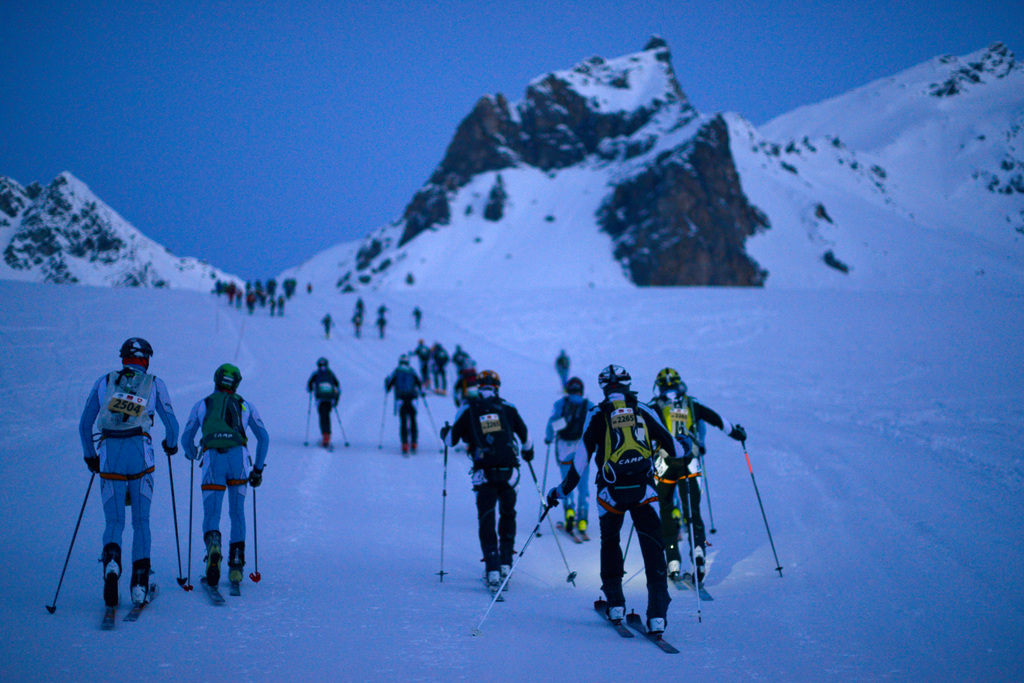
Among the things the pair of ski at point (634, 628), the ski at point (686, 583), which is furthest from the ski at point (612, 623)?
the ski at point (686, 583)

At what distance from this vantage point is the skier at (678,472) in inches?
229

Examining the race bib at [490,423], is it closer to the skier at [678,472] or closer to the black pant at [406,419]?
the skier at [678,472]

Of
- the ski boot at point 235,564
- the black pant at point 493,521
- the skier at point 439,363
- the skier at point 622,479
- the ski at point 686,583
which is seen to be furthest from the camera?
the skier at point 439,363

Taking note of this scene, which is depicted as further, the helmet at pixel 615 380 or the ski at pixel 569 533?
the ski at pixel 569 533

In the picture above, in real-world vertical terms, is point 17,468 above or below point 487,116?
below

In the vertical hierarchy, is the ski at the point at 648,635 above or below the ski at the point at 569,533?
above

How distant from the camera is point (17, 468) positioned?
8281 mm

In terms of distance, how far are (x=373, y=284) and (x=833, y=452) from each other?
84.3m

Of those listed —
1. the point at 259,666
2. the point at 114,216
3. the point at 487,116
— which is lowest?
the point at 259,666

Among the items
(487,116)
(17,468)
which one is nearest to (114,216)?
(487,116)

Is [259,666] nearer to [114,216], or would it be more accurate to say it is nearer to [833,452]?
[833,452]

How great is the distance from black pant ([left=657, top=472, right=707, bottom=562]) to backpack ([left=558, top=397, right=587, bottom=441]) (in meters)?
1.43

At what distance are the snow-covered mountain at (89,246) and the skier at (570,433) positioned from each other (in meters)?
81.7

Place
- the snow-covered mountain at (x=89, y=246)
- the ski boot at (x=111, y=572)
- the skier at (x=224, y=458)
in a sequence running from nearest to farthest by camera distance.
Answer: the ski boot at (x=111, y=572) → the skier at (x=224, y=458) → the snow-covered mountain at (x=89, y=246)
